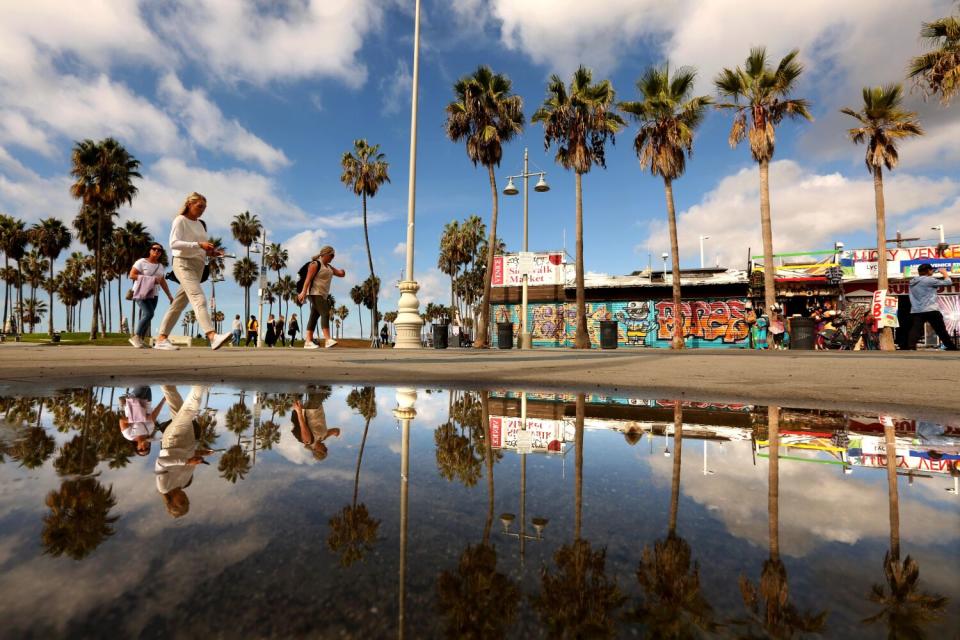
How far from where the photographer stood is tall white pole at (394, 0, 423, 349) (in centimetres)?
1349

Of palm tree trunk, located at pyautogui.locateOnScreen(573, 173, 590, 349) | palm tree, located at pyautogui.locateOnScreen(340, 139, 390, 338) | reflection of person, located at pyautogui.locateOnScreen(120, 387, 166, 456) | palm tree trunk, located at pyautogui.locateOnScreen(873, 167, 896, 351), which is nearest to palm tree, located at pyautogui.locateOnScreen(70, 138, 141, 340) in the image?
palm tree, located at pyautogui.locateOnScreen(340, 139, 390, 338)

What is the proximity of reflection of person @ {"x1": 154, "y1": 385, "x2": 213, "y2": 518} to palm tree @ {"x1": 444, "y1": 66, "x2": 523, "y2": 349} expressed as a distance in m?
23.4

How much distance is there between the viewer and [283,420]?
2.58 m

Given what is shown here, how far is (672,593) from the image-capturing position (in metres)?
0.85

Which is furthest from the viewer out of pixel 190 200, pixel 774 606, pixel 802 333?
pixel 802 333

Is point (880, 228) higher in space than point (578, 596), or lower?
higher

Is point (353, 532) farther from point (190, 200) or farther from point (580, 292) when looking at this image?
point (580, 292)

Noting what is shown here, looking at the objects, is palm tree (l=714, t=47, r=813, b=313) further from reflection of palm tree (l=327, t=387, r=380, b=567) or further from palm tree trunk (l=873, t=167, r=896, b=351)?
reflection of palm tree (l=327, t=387, r=380, b=567)

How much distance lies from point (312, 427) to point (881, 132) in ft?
96.1

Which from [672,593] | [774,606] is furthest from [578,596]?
[774,606]

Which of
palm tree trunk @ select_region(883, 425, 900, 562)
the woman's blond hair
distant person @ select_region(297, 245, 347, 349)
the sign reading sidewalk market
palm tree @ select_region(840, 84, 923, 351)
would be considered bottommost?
palm tree trunk @ select_region(883, 425, 900, 562)

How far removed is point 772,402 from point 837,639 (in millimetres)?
3198

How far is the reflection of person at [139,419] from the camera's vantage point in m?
1.98

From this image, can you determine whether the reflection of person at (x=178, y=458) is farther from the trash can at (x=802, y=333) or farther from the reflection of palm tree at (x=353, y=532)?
the trash can at (x=802, y=333)
